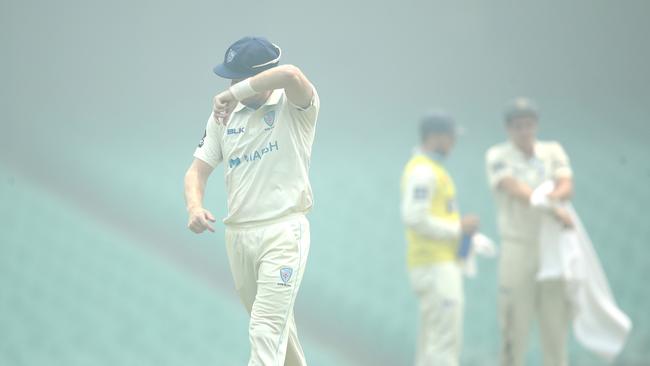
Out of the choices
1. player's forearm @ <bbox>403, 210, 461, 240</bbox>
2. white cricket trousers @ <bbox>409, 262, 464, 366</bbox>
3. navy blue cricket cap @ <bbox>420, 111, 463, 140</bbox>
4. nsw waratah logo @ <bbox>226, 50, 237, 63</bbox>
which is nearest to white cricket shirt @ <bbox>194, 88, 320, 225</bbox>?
nsw waratah logo @ <bbox>226, 50, 237, 63</bbox>

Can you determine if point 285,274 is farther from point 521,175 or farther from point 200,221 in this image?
point 521,175

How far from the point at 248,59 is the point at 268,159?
456 millimetres

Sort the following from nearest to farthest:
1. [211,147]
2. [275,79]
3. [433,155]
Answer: [275,79] → [211,147] → [433,155]

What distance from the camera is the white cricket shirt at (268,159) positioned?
183 inches

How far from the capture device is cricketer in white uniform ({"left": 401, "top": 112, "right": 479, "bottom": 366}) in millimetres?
6961

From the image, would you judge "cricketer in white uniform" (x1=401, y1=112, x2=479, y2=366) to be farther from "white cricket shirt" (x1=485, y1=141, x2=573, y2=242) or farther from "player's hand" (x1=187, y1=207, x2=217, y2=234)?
"player's hand" (x1=187, y1=207, x2=217, y2=234)

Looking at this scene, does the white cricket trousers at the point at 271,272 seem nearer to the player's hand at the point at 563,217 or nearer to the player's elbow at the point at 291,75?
the player's elbow at the point at 291,75

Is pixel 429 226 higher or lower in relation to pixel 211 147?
lower

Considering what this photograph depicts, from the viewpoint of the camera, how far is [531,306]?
7234mm

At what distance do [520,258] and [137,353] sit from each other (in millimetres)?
3287

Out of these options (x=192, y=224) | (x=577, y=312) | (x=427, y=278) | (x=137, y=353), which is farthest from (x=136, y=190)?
(x=192, y=224)

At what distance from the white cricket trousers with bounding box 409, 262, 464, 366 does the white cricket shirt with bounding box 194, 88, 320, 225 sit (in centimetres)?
247

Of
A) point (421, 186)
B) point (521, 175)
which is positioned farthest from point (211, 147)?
point (521, 175)

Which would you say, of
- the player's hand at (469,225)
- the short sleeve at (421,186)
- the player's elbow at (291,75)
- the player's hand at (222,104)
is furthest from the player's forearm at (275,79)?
the player's hand at (469,225)
